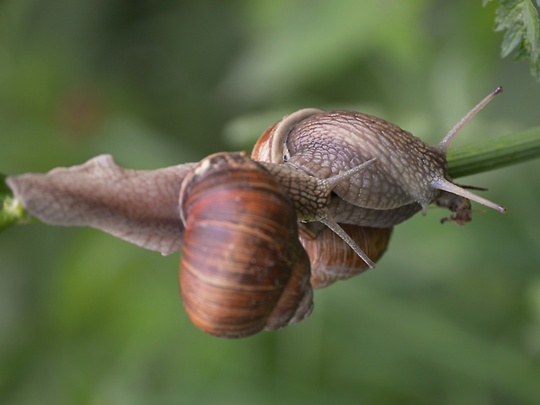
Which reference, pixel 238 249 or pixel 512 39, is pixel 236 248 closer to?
pixel 238 249

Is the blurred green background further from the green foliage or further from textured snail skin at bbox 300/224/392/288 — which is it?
the green foliage

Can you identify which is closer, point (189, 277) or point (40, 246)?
point (189, 277)

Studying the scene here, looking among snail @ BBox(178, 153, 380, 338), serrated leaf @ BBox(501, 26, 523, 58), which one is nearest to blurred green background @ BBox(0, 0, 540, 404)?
serrated leaf @ BBox(501, 26, 523, 58)

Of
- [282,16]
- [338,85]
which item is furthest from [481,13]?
Result: [338,85]

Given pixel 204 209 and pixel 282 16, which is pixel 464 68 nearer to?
pixel 282 16

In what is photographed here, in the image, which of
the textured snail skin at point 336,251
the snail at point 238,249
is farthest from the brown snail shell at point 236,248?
the textured snail skin at point 336,251

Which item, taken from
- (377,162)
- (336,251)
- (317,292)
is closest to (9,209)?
(336,251)

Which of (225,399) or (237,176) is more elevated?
(237,176)

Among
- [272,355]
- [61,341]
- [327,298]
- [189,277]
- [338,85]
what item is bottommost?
[61,341]
